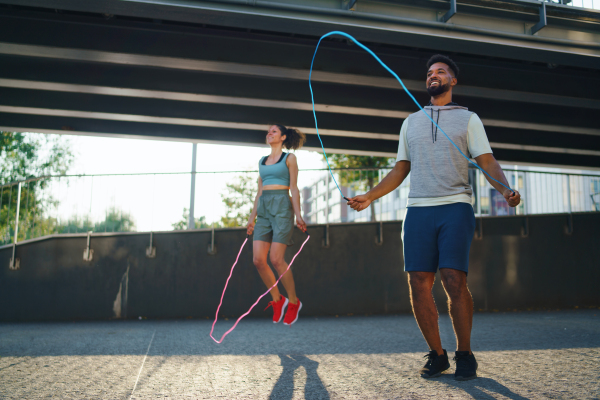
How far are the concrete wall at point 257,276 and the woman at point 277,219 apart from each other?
534 centimetres

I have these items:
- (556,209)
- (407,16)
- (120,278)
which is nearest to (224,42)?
(407,16)

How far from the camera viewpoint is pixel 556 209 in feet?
41.7

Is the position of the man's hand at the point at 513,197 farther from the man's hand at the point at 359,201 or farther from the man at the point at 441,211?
the man's hand at the point at 359,201

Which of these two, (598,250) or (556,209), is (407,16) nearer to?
(556,209)

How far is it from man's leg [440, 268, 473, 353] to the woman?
226 centimetres

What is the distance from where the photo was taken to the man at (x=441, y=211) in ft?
10.1

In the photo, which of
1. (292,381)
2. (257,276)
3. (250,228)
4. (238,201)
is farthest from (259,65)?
(292,381)

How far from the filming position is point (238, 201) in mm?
11211

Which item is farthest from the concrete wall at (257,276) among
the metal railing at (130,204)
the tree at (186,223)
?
the metal railing at (130,204)

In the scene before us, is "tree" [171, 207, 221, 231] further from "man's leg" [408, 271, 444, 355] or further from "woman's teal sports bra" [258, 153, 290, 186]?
"man's leg" [408, 271, 444, 355]

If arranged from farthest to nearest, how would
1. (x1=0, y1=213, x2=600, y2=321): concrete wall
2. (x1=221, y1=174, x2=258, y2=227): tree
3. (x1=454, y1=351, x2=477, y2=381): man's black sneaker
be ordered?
1. (x1=221, y1=174, x2=258, y2=227): tree
2. (x1=0, y1=213, x2=600, y2=321): concrete wall
3. (x1=454, y1=351, x2=477, y2=381): man's black sneaker

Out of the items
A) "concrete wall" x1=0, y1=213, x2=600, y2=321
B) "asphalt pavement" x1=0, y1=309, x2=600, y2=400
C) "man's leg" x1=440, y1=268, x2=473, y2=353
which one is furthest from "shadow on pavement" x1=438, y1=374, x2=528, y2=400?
"concrete wall" x1=0, y1=213, x2=600, y2=321

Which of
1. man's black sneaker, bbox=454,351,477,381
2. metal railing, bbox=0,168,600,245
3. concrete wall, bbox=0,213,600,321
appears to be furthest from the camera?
metal railing, bbox=0,168,600,245

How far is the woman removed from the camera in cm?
524
